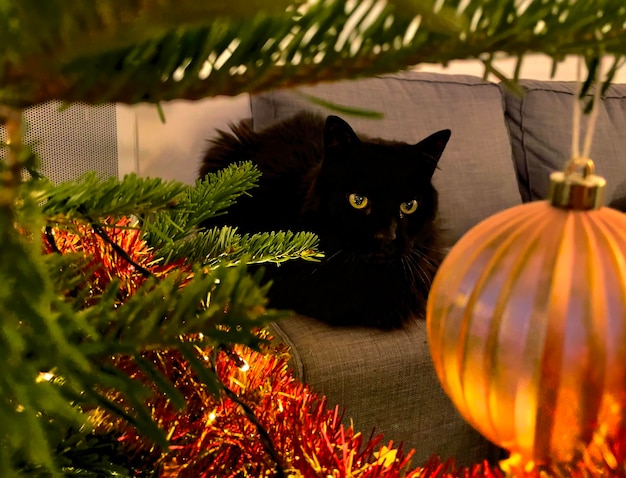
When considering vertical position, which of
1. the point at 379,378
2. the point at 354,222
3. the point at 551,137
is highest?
the point at 551,137

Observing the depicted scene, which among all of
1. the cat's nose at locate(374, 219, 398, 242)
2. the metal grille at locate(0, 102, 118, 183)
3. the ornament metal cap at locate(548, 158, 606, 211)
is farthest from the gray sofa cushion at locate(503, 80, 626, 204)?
the ornament metal cap at locate(548, 158, 606, 211)

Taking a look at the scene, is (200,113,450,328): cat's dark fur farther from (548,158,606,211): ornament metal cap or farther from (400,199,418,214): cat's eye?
(548,158,606,211): ornament metal cap

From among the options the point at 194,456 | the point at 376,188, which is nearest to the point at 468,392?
the point at 194,456

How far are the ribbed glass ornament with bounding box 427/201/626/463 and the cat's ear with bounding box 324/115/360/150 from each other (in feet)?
2.20

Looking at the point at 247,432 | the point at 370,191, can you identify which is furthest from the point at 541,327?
the point at 370,191

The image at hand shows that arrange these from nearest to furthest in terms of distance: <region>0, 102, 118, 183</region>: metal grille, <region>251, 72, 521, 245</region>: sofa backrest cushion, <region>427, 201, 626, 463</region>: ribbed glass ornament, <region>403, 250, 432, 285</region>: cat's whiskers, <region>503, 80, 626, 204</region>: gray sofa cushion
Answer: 1. <region>427, 201, 626, 463</region>: ribbed glass ornament
2. <region>0, 102, 118, 183</region>: metal grille
3. <region>403, 250, 432, 285</region>: cat's whiskers
4. <region>251, 72, 521, 245</region>: sofa backrest cushion
5. <region>503, 80, 626, 204</region>: gray sofa cushion

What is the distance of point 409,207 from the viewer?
104 cm

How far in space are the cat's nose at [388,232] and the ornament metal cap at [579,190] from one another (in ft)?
2.28

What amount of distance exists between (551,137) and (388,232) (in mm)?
990

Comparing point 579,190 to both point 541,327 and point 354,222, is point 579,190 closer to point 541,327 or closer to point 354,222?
point 541,327

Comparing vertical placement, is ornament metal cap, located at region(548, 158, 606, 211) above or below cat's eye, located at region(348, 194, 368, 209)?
above

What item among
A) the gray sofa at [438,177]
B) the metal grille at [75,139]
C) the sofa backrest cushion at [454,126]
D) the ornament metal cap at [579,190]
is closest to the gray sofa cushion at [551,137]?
the gray sofa at [438,177]

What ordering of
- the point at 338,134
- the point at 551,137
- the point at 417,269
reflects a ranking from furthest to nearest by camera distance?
the point at 551,137 < the point at 417,269 < the point at 338,134

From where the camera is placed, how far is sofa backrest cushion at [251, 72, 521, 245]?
1.44 metres
